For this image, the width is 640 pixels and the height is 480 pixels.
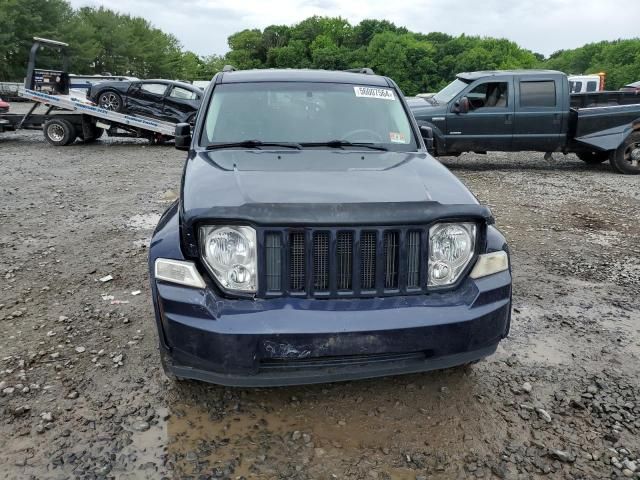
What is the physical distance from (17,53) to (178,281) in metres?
51.1

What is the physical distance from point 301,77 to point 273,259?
218 cm

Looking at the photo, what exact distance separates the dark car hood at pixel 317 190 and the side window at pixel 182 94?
1124 centimetres

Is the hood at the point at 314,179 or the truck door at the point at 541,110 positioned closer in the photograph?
the hood at the point at 314,179

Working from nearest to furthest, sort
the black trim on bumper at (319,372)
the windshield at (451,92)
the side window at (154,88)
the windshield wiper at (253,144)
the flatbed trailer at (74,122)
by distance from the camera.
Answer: the black trim on bumper at (319,372) → the windshield wiper at (253,144) → the windshield at (451,92) → the flatbed trailer at (74,122) → the side window at (154,88)

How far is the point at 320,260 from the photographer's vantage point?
2617 millimetres

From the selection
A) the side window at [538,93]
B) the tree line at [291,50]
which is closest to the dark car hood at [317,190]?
the side window at [538,93]

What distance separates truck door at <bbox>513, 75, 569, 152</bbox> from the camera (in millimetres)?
10531

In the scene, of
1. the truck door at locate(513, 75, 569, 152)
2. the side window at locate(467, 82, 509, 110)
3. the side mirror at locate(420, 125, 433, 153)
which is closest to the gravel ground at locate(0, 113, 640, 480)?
the side mirror at locate(420, 125, 433, 153)

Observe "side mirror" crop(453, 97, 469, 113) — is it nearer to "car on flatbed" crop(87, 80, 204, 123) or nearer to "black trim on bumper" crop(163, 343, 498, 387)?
"car on flatbed" crop(87, 80, 204, 123)

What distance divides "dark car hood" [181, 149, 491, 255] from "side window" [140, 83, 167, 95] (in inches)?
452

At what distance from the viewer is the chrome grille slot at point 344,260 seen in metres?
2.62

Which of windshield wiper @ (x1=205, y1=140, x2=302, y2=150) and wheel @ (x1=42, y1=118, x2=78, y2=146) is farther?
wheel @ (x1=42, y1=118, x2=78, y2=146)

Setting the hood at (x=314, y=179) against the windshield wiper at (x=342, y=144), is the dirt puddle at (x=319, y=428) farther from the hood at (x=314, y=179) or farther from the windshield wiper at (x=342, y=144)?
the windshield wiper at (x=342, y=144)

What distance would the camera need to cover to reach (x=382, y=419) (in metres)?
2.86
